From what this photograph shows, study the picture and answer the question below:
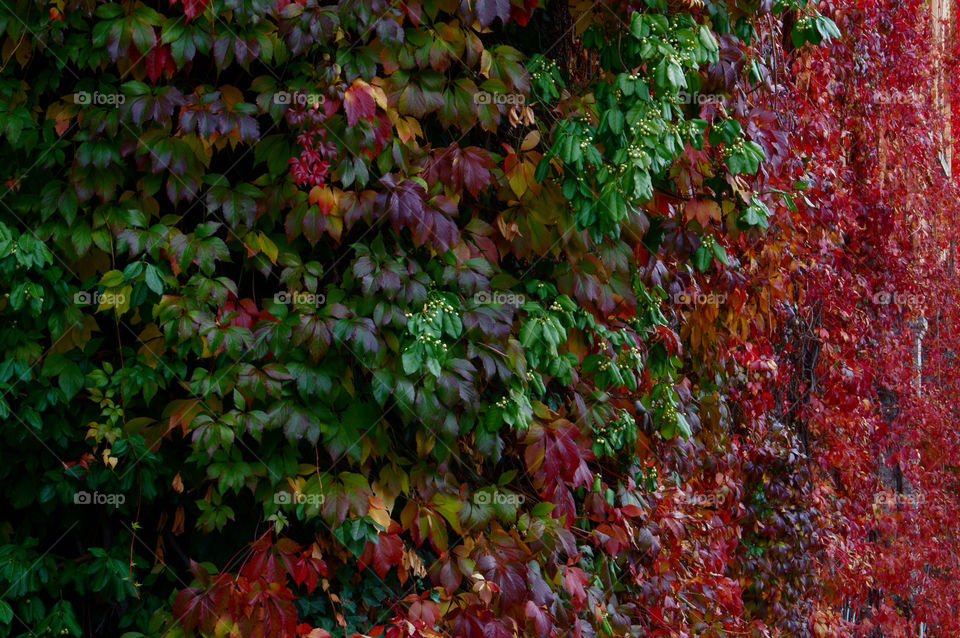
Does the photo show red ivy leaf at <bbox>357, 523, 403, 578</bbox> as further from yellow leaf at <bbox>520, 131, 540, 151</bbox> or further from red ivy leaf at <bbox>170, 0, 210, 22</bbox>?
red ivy leaf at <bbox>170, 0, 210, 22</bbox>

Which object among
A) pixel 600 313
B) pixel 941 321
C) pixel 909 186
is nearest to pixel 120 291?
pixel 600 313

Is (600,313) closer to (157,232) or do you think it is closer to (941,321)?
(157,232)
